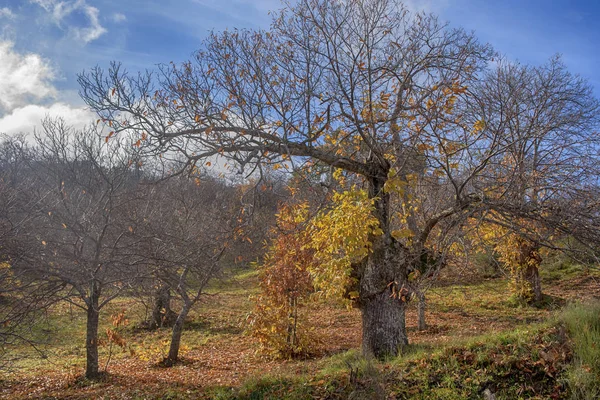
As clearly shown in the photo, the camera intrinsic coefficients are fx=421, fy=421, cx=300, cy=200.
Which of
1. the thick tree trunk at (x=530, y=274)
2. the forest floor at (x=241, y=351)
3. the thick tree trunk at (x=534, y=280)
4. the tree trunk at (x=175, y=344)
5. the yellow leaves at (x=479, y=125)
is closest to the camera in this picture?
the yellow leaves at (x=479, y=125)

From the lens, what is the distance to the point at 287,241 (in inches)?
379

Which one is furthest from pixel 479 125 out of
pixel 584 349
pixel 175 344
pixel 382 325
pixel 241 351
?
pixel 241 351

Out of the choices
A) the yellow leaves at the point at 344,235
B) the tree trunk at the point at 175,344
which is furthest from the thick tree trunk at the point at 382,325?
the tree trunk at the point at 175,344

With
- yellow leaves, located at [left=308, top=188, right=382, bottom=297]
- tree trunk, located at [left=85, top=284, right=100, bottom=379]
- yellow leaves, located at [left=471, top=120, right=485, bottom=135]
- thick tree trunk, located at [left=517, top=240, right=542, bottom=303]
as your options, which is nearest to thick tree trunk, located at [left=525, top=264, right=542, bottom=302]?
thick tree trunk, located at [left=517, top=240, right=542, bottom=303]

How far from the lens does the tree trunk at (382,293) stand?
7078 millimetres

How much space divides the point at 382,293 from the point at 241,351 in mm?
5654

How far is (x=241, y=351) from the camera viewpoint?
11.3 m

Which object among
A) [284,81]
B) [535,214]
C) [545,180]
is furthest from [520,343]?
[284,81]

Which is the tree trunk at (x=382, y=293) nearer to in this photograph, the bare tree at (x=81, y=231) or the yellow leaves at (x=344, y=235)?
the yellow leaves at (x=344, y=235)

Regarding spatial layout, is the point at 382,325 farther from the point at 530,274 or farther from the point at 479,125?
the point at 530,274

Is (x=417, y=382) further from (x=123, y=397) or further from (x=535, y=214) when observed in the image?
(x=123, y=397)

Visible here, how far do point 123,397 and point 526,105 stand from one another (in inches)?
336

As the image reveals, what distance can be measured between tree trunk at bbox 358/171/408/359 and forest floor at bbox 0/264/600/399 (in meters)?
0.37

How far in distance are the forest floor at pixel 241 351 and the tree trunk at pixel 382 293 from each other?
37 centimetres
